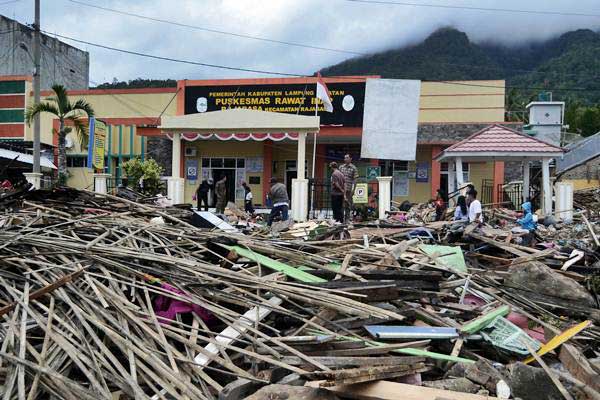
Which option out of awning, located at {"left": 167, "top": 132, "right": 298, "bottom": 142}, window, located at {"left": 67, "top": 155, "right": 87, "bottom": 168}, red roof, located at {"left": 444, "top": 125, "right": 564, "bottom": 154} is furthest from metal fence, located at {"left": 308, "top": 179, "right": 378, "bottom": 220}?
window, located at {"left": 67, "top": 155, "right": 87, "bottom": 168}

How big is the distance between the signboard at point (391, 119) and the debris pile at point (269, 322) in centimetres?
1422

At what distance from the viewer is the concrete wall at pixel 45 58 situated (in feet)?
102

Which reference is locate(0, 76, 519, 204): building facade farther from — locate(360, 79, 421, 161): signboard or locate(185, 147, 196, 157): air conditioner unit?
locate(360, 79, 421, 161): signboard

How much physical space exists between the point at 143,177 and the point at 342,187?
10.6 m

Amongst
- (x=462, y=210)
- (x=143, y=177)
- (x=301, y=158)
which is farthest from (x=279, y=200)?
(x=143, y=177)

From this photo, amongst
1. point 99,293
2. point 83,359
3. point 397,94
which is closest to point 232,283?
point 99,293

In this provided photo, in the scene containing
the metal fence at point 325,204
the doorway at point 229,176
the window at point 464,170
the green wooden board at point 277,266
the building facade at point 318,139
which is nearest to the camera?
the green wooden board at point 277,266

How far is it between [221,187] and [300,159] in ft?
8.83

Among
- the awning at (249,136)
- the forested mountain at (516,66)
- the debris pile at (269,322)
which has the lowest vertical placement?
the debris pile at (269,322)

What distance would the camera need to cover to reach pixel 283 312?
386 cm

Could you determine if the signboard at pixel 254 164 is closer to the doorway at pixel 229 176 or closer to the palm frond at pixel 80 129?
the doorway at pixel 229 176

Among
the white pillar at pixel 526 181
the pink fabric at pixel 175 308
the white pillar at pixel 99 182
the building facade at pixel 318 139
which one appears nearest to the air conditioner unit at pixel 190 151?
the building facade at pixel 318 139

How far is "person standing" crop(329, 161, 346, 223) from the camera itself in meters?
11.6

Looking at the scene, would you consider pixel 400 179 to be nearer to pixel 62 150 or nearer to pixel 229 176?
pixel 229 176
